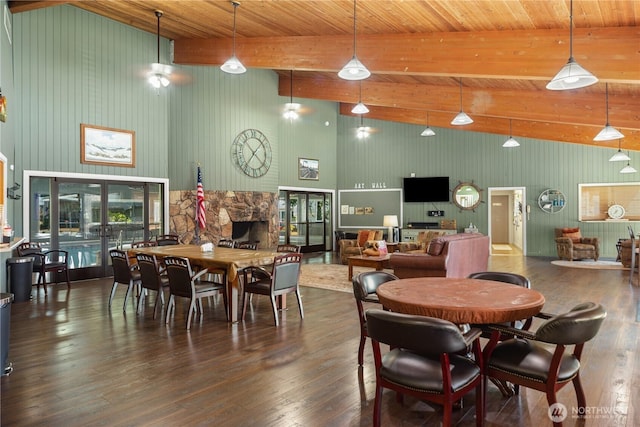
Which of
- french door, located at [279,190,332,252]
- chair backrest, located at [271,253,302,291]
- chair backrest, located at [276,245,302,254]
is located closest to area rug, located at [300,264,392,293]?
chair backrest, located at [276,245,302,254]

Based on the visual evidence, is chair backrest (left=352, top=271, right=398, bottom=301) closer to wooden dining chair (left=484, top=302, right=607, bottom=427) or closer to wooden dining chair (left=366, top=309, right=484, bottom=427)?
wooden dining chair (left=366, top=309, right=484, bottom=427)

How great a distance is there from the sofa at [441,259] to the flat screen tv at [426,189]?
5.74 m

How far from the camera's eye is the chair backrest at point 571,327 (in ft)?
7.14

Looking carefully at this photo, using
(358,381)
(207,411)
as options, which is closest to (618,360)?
(358,381)

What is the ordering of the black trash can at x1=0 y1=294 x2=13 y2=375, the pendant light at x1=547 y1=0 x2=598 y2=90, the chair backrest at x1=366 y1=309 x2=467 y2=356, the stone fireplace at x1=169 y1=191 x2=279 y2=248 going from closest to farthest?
1. the chair backrest at x1=366 y1=309 x2=467 y2=356
2. the black trash can at x1=0 y1=294 x2=13 y2=375
3. the pendant light at x1=547 y1=0 x2=598 y2=90
4. the stone fireplace at x1=169 y1=191 x2=279 y2=248

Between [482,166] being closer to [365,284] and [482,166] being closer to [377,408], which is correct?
[365,284]

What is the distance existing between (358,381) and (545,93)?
7189mm

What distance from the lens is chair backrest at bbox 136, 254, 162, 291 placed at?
5.01m

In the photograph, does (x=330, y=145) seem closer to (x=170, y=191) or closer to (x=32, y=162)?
(x=170, y=191)

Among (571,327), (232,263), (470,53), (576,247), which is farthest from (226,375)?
(576,247)

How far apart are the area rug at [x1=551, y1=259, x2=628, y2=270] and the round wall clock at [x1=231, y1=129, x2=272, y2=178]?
7.71 meters

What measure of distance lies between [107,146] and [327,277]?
499cm

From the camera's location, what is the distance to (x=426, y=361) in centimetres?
242

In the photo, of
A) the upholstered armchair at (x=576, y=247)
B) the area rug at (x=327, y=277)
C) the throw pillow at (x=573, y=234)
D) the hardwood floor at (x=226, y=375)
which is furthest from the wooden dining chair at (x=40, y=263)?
the throw pillow at (x=573, y=234)
